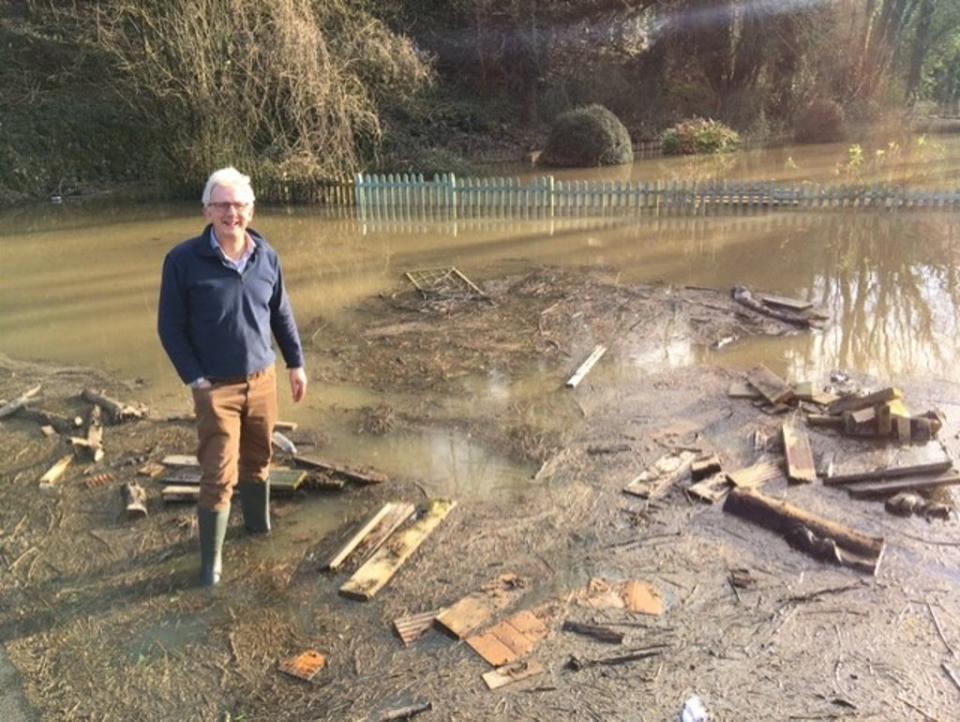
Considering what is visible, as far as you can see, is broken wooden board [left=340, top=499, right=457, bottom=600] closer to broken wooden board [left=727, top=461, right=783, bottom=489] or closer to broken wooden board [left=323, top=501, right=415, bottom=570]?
broken wooden board [left=323, top=501, right=415, bottom=570]

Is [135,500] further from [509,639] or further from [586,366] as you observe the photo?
[586,366]

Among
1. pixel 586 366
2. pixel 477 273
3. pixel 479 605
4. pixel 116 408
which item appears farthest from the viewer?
pixel 477 273

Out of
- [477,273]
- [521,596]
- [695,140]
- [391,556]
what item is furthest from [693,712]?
[695,140]

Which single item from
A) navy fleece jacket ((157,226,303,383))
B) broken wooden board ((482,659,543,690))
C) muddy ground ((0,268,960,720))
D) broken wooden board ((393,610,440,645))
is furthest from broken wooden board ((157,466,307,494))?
broken wooden board ((482,659,543,690))

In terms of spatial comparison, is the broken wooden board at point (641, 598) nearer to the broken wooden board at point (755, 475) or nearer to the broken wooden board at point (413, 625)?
the broken wooden board at point (413, 625)

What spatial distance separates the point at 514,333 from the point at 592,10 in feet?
77.3

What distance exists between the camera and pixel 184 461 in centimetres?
591

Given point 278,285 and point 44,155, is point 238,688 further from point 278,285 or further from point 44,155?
point 44,155

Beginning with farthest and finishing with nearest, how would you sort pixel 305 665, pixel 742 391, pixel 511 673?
pixel 742 391 → pixel 305 665 → pixel 511 673

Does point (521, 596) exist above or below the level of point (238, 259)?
below

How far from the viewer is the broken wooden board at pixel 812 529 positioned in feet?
15.0

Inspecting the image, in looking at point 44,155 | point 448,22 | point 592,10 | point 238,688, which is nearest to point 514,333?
point 238,688

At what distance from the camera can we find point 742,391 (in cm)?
694

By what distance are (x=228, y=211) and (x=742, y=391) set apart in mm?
4801
